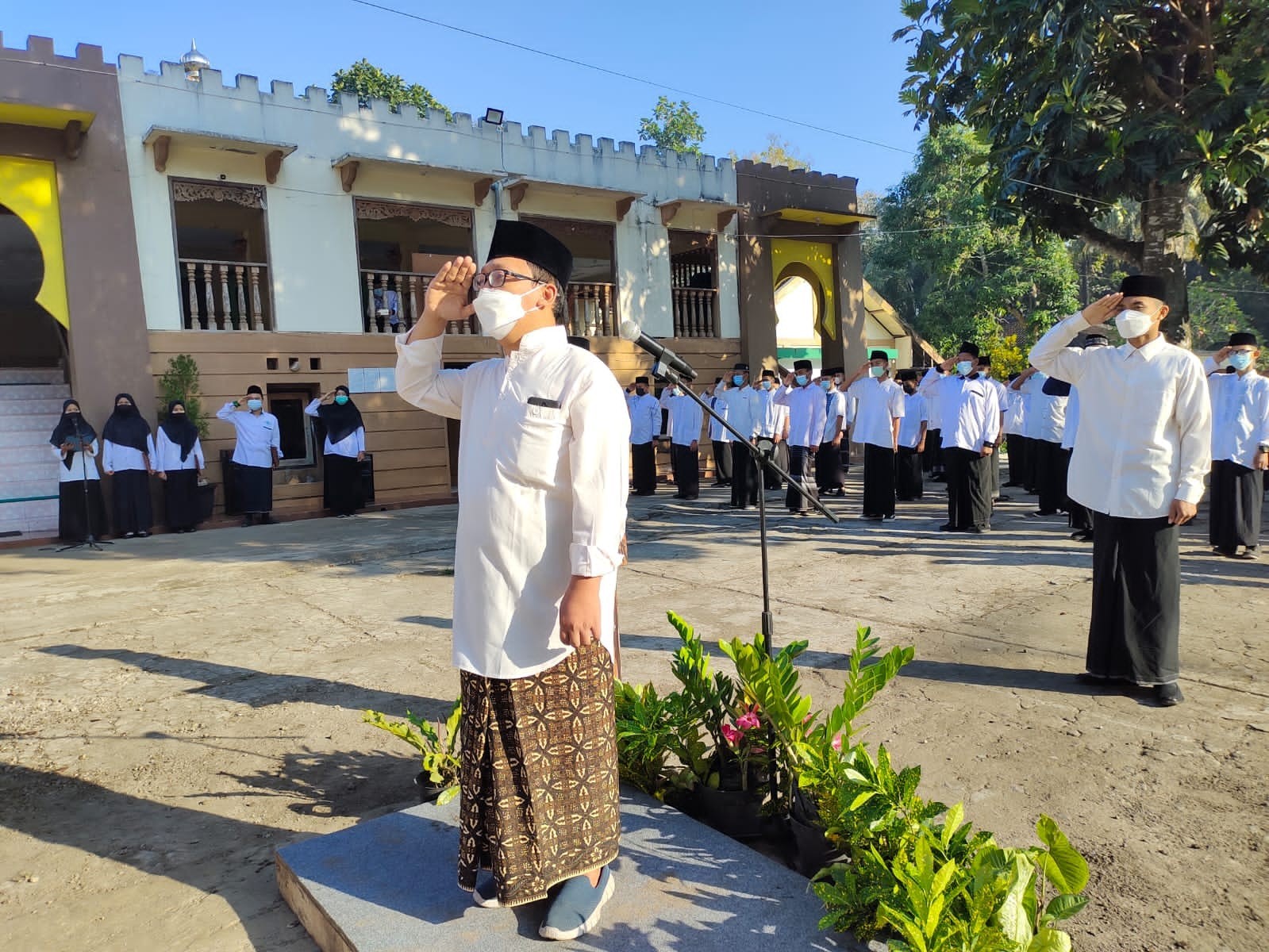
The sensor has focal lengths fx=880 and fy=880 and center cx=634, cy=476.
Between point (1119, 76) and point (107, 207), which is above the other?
point (1119, 76)

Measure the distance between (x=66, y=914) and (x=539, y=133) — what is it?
13.7 metres

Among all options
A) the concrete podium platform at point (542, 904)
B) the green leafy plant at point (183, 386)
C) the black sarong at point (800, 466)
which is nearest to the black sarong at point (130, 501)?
the green leafy plant at point (183, 386)

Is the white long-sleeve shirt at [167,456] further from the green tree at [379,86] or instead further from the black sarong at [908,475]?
the green tree at [379,86]

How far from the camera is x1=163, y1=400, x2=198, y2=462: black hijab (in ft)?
35.5

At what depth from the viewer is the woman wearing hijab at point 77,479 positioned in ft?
32.3

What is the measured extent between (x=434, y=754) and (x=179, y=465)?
9.32 m

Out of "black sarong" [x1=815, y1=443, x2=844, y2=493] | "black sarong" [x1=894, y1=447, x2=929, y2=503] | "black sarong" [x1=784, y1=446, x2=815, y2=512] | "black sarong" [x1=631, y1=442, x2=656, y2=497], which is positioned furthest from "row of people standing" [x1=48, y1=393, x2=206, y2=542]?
"black sarong" [x1=894, y1=447, x2=929, y2=503]

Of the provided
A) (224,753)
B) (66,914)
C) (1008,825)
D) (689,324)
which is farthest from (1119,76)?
(66,914)

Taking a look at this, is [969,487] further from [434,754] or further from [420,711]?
[434,754]

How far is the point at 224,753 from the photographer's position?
3.67m

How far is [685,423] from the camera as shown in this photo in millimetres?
13734

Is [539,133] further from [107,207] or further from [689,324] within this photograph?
[107,207]

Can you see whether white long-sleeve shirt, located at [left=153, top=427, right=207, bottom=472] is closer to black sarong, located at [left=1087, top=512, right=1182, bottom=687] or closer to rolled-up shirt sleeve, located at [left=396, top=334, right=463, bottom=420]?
rolled-up shirt sleeve, located at [left=396, top=334, right=463, bottom=420]

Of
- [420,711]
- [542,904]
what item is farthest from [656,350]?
[420,711]
